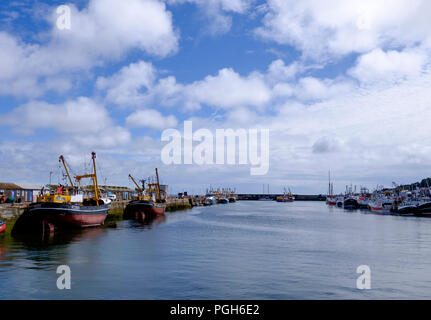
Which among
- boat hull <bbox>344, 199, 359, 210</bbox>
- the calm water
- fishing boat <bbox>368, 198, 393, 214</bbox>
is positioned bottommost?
boat hull <bbox>344, 199, 359, 210</bbox>

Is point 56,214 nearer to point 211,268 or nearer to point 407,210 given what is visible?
point 211,268

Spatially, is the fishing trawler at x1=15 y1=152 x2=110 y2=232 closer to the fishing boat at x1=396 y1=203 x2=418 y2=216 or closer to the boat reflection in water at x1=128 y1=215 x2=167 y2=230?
the boat reflection in water at x1=128 y1=215 x2=167 y2=230

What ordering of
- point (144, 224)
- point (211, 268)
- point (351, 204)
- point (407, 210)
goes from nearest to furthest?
point (211, 268), point (144, 224), point (407, 210), point (351, 204)

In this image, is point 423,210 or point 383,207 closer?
point 423,210

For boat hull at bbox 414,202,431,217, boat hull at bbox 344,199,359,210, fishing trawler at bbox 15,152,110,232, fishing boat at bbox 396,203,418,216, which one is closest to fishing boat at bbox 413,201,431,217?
boat hull at bbox 414,202,431,217

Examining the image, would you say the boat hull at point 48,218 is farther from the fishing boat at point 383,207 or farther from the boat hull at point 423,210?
the fishing boat at point 383,207

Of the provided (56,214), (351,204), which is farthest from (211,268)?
(351,204)

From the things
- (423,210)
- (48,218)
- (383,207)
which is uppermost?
(48,218)

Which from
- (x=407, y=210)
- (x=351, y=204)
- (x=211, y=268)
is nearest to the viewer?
(x=211, y=268)

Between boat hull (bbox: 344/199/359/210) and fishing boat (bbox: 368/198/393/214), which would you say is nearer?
fishing boat (bbox: 368/198/393/214)

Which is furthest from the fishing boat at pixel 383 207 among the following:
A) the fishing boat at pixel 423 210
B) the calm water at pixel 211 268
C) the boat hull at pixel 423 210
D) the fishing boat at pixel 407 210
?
the calm water at pixel 211 268
